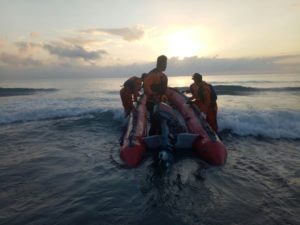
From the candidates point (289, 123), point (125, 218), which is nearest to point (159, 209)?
point (125, 218)

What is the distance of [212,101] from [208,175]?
294 centimetres

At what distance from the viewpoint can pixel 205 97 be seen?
746cm

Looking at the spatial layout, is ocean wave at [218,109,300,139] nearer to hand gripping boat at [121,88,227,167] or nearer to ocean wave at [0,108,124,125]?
hand gripping boat at [121,88,227,167]

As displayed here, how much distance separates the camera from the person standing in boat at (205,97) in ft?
24.5

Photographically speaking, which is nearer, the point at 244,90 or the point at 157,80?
the point at 157,80

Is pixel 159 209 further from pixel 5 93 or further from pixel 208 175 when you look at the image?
pixel 5 93

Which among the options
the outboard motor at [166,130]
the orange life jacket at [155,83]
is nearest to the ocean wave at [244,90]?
the orange life jacket at [155,83]

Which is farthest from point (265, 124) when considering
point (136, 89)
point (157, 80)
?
point (157, 80)

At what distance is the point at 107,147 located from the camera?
7.41 m

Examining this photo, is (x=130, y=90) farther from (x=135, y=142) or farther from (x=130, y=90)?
(x=135, y=142)

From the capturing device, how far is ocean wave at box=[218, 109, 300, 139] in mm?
8571

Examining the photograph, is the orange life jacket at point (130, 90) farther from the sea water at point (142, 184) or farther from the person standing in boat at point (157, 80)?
the person standing in boat at point (157, 80)

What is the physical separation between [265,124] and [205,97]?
3.50 meters

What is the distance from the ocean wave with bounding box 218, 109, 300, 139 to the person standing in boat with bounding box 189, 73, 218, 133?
1.87 m
